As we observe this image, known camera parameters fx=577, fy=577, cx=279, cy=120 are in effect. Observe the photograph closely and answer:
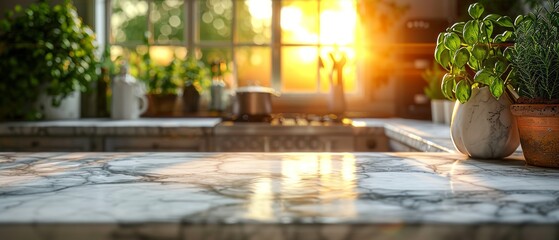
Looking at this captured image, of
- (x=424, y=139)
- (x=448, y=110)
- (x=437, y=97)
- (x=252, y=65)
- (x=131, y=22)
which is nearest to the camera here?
(x=424, y=139)

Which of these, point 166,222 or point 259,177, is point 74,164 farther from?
point 166,222

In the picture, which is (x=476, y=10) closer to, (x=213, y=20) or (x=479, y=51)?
(x=479, y=51)

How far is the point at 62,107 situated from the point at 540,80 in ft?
8.03

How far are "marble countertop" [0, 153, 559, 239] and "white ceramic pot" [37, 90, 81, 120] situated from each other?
1805 millimetres

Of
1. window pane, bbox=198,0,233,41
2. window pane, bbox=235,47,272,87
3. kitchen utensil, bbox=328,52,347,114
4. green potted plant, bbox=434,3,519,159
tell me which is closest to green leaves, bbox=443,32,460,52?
green potted plant, bbox=434,3,519,159

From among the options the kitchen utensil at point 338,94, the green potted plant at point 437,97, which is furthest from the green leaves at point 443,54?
the kitchen utensil at point 338,94

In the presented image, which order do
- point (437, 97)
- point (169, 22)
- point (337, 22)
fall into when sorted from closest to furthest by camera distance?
1. point (437, 97)
2. point (337, 22)
3. point (169, 22)

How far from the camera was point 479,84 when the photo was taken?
122cm

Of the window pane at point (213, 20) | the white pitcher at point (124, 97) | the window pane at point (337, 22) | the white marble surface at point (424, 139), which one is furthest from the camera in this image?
the window pane at point (213, 20)

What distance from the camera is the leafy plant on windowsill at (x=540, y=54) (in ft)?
3.30

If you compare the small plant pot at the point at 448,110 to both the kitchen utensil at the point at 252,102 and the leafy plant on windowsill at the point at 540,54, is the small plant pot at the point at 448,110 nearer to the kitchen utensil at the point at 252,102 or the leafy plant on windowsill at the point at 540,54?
the kitchen utensil at the point at 252,102

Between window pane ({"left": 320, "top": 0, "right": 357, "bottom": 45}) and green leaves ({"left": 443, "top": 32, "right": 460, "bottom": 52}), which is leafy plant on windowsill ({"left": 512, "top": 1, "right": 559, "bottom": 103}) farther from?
window pane ({"left": 320, "top": 0, "right": 357, "bottom": 45})

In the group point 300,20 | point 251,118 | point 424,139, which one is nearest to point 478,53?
point 424,139

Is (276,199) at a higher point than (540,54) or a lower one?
lower
